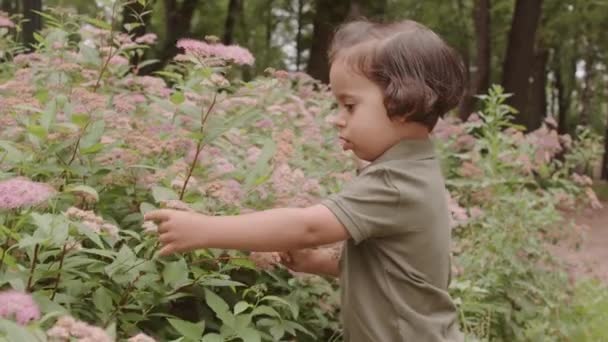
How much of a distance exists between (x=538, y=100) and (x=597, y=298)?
2018 centimetres

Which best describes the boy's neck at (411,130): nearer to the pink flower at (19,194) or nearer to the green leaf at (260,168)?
the green leaf at (260,168)

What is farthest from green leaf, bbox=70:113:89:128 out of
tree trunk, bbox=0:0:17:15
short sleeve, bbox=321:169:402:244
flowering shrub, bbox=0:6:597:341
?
tree trunk, bbox=0:0:17:15

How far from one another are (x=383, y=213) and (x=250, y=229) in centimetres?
33

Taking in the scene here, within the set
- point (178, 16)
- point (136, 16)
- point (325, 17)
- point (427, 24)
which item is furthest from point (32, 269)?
point (427, 24)

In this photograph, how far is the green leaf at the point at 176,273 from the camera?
237 centimetres

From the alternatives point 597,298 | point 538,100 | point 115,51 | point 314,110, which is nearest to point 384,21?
→ point 115,51

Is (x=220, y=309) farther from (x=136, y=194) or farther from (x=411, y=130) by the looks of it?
(x=411, y=130)

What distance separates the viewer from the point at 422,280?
7.52 ft

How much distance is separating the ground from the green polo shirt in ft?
10.2

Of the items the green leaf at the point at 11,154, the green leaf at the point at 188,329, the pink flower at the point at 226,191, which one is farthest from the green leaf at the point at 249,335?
the green leaf at the point at 11,154

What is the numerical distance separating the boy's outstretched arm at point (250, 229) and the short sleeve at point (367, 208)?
0.09 feet

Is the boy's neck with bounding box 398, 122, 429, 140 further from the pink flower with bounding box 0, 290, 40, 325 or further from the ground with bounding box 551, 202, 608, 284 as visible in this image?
the ground with bounding box 551, 202, 608, 284

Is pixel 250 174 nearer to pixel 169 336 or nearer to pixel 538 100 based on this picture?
pixel 169 336

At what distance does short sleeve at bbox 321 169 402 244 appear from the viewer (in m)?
2.13
